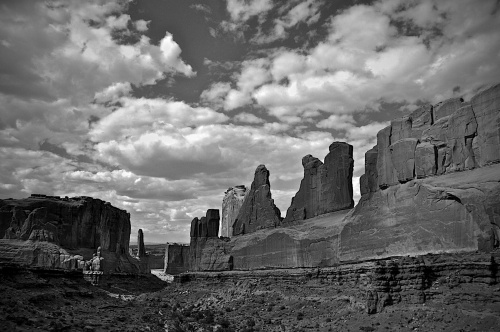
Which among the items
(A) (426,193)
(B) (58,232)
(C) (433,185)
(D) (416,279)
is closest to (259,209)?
(A) (426,193)

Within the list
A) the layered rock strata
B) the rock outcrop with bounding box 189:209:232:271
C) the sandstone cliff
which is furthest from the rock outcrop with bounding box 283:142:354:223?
the rock outcrop with bounding box 189:209:232:271

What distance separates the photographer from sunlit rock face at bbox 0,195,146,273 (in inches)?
3007

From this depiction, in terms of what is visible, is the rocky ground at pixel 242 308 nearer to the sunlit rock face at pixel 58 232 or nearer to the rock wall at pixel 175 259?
the sunlit rock face at pixel 58 232

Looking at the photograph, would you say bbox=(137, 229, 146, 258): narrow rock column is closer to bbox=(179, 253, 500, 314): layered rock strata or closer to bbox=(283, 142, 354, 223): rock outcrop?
bbox=(283, 142, 354, 223): rock outcrop

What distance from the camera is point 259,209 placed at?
54.5 m

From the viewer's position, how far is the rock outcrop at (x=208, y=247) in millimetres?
56397

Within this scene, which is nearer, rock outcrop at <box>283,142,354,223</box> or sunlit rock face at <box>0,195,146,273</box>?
rock outcrop at <box>283,142,354,223</box>

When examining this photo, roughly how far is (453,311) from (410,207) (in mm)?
8947

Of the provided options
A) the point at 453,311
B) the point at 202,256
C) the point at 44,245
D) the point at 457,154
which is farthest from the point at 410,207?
the point at 44,245

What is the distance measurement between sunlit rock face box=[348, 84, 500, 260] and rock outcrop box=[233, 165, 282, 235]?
16.2 m

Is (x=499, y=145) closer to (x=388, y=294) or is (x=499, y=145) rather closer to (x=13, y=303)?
(x=388, y=294)

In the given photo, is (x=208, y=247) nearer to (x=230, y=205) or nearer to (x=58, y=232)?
(x=230, y=205)

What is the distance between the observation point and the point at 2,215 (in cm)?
8094

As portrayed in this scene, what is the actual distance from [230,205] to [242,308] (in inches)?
1584
